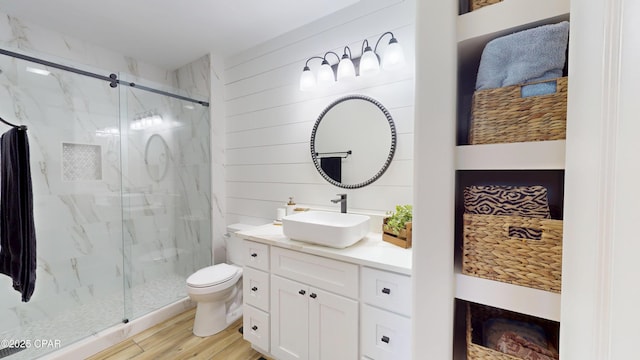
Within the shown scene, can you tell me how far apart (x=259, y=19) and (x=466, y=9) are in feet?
6.11

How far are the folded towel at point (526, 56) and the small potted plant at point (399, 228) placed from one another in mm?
953

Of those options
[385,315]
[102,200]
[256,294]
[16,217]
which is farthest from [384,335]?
[102,200]

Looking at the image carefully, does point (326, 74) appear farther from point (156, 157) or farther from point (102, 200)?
point (102, 200)


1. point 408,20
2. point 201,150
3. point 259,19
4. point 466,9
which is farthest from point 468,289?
point 201,150

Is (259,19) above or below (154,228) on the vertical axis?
above

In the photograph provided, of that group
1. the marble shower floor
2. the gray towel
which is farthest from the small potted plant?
the gray towel

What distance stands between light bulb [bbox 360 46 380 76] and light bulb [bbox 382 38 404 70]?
0.21 ft

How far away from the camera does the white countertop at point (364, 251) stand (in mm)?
1211

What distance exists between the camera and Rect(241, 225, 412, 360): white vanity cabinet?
3.91ft

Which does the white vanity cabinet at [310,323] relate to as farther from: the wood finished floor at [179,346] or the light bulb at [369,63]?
the light bulb at [369,63]

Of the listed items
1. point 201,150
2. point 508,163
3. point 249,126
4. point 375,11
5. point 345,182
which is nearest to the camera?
point 508,163

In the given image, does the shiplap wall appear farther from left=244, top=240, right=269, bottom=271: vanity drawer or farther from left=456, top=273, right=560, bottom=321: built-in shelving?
left=456, top=273, right=560, bottom=321: built-in shelving

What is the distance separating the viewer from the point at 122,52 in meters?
2.62

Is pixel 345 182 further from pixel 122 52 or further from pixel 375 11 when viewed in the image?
pixel 122 52
